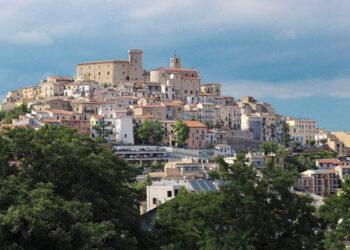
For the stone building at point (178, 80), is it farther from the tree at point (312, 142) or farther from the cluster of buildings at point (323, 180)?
the cluster of buildings at point (323, 180)

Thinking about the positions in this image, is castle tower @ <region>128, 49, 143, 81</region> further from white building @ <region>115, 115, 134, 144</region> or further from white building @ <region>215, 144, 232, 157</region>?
white building @ <region>115, 115, 134, 144</region>

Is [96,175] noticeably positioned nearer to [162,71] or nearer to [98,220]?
[98,220]

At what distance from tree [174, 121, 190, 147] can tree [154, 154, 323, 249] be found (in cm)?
7118

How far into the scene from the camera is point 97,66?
13488 cm

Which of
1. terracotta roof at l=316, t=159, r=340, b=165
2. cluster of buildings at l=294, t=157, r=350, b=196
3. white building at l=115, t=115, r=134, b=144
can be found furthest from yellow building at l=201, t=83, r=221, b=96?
cluster of buildings at l=294, t=157, r=350, b=196

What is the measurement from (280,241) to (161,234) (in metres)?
5.68

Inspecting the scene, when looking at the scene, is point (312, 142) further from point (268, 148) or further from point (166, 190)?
point (166, 190)

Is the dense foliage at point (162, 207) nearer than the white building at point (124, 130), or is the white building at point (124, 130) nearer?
the dense foliage at point (162, 207)

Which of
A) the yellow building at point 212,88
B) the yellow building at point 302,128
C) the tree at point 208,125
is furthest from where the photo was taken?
the yellow building at point 212,88

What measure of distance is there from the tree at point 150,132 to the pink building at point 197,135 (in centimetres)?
496

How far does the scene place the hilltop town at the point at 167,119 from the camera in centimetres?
10044

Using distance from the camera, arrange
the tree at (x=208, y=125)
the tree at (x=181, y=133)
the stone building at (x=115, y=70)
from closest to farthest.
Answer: the tree at (x=181, y=133)
the tree at (x=208, y=125)
the stone building at (x=115, y=70)

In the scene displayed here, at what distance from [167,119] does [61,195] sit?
8439 centimetres

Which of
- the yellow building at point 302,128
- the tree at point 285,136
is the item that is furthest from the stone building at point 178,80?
the yellow building at point 302,128
